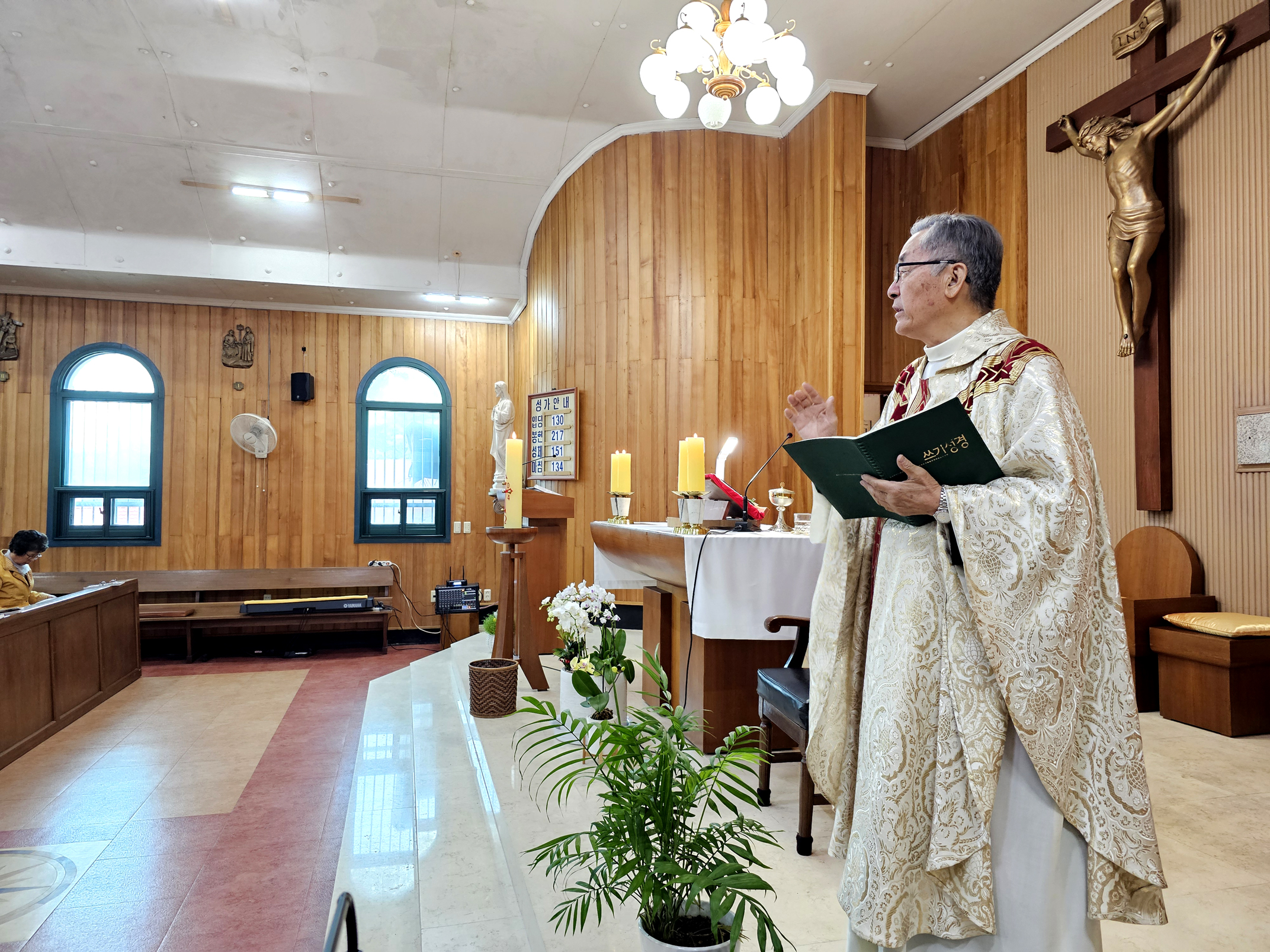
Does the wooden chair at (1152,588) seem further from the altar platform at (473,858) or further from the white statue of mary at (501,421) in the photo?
the white statue of mary at (501,421)

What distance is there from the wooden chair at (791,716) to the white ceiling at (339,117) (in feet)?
12.7

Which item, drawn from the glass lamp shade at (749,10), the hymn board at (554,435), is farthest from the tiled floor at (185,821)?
the glass lamp shade at (749,10)

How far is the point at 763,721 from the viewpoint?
2523mm

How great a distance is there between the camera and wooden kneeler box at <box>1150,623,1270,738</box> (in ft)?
10.9

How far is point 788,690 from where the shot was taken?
2.27 m

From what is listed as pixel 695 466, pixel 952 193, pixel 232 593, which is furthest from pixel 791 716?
pixel 232 593

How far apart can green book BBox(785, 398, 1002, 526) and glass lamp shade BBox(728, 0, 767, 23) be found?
7.91 feet

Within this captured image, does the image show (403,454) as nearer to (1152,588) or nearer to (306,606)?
(306,606)

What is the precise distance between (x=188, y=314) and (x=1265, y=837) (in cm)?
939

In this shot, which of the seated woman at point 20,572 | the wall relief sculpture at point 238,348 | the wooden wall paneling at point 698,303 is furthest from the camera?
the wall relief sculpture at point 238,348

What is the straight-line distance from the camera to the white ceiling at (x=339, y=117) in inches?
193

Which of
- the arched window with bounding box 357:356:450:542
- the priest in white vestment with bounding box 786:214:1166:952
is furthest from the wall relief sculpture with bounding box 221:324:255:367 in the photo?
the priest in white vestment with bounding box 786:214:1166:952

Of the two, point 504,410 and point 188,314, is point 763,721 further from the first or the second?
point 188,314

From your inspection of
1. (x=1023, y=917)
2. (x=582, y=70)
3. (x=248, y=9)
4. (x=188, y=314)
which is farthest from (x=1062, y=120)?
(x=188, y=314)
